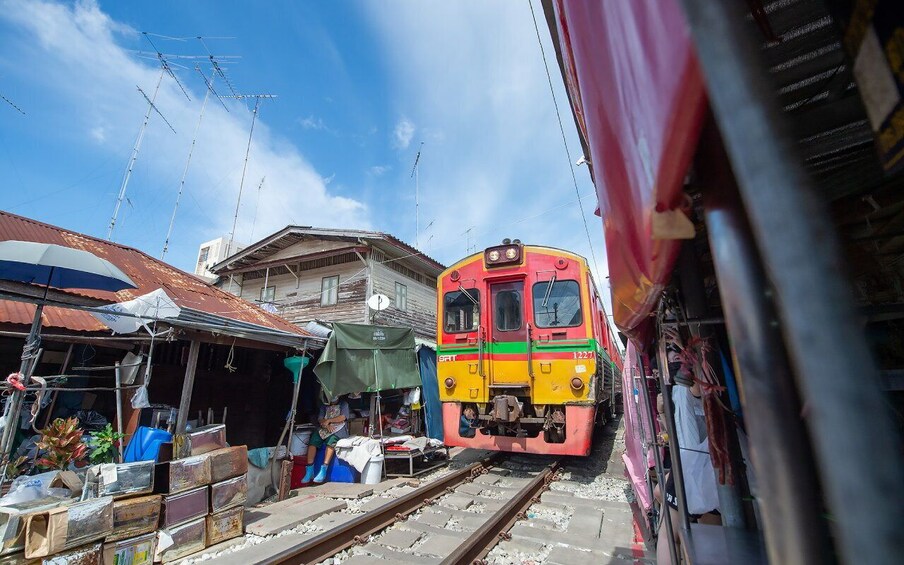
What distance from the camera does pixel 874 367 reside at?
0.36 meters

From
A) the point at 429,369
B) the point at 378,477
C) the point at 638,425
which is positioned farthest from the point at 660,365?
the point at 429,369

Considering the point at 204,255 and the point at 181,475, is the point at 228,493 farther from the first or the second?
the point at 204,255

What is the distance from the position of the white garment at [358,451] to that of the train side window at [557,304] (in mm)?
3322

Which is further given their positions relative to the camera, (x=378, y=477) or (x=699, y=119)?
(x=378, y=477)

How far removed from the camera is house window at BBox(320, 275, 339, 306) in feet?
43.5

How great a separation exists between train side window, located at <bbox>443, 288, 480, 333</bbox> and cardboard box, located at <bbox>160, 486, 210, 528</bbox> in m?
4.10

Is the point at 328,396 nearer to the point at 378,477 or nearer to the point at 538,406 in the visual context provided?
the point at 378,477

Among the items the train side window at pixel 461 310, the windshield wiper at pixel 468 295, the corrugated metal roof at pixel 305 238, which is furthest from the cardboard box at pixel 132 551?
the corrugated metal roof at pixel 305 238

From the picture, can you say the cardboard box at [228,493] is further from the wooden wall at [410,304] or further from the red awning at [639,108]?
the wooden wall at [410,304]

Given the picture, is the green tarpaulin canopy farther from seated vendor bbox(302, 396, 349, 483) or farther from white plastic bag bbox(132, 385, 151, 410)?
white plastic bag bbox(132, 385, 151, 410)

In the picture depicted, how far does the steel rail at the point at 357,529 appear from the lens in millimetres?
3414

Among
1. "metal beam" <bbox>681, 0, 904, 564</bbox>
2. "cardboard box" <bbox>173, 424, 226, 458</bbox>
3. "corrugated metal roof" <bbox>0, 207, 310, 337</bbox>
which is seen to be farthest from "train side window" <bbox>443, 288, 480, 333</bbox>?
"metal beam" <bbox>681, 0, 904, 564</bbox>

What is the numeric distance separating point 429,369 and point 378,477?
13.0ft

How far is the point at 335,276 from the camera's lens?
1353 cm
